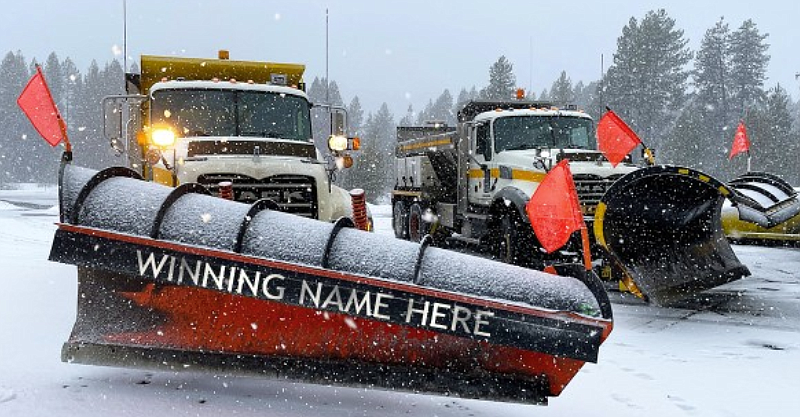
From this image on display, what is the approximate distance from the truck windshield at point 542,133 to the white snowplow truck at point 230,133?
3098 mm

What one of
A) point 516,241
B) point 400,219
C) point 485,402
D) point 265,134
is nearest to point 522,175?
point 516,241

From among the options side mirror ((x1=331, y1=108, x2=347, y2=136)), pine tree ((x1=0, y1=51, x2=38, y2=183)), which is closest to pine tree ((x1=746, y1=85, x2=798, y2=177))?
side mirror ((x1=331, y1=108, x2=347, y2=136))

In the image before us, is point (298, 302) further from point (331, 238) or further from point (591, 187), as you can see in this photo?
point (591, 187)

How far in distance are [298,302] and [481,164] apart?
7.69m

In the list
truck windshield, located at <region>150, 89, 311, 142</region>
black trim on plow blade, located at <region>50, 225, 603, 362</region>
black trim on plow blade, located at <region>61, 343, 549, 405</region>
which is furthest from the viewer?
truck windshield, located at <region>150, 89, 311, 142</region>

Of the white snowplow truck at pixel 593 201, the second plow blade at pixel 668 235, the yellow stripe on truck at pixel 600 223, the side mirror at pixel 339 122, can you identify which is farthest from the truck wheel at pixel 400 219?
the yellow stripe on truck at pixel 600 223

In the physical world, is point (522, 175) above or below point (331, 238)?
above

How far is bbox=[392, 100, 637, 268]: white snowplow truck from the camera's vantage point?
29.5 feet

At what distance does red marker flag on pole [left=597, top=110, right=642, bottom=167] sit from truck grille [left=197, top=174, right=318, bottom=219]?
13.7 ft

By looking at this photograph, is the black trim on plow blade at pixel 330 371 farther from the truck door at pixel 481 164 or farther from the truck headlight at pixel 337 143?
the truck door at pixel 481 164

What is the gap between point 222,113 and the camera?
6.88 metres

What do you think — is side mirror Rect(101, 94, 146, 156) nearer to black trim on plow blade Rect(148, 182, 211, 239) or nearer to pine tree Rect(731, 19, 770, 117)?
black trim on plow blade Rect(148, 182, 211, 239)

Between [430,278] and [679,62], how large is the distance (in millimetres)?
58535

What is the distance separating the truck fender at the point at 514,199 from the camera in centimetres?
883
